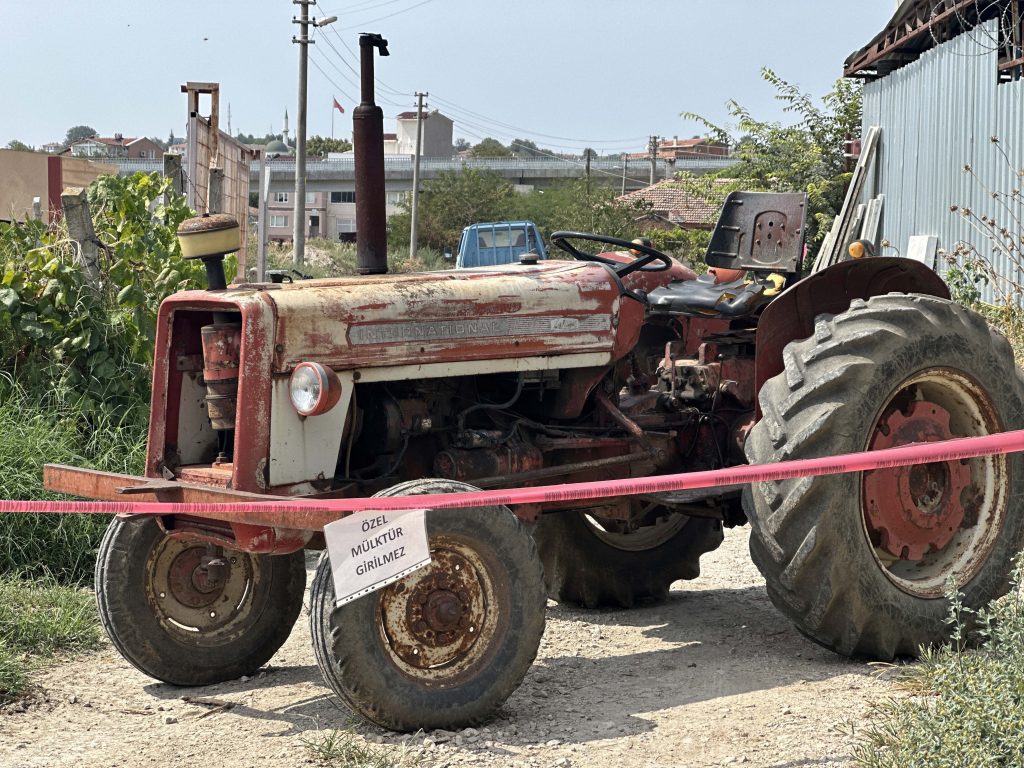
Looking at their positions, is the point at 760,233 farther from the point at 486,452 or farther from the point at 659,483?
the point at 659,483

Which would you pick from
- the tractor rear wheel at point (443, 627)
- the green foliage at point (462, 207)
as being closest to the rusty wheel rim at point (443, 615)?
the tractor rear wheel at point (443, 627)

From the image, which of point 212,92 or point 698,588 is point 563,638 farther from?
point 212,92

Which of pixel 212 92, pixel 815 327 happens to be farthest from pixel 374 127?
pixel 212 92

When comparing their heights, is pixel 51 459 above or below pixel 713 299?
below

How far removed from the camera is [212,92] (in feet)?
40.4

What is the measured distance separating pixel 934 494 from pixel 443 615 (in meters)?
2.29

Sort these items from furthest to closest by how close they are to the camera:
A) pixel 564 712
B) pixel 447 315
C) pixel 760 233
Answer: pixel 760 233, pixel 447 315, pixel 564 712

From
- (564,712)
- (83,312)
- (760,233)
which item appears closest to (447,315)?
(564,712)

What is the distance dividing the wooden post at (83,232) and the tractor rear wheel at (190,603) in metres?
3.70

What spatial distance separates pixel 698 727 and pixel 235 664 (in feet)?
6.79

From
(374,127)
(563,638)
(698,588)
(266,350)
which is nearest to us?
(266,350)

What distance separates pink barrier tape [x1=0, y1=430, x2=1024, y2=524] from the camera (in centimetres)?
427

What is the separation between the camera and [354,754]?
13.9 feet

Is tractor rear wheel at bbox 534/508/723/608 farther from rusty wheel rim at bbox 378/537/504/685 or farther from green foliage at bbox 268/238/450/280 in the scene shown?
green foliage at bbox 268/238/450/280
